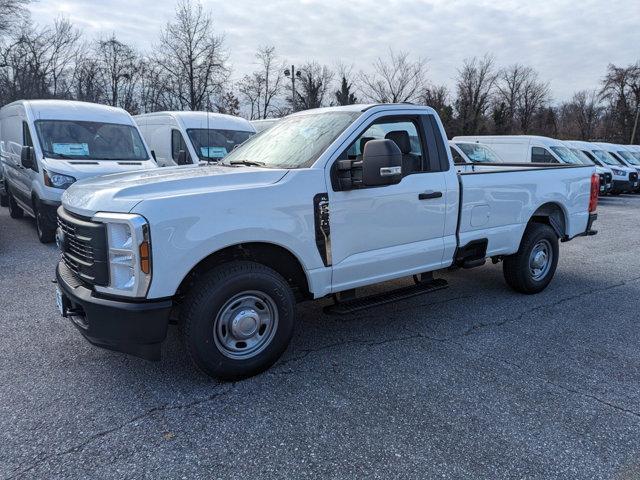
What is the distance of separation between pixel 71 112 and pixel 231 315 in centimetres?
721

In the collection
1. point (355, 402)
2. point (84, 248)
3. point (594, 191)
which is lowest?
point (355, 402)

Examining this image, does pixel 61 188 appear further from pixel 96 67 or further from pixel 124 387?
pixel 96 67

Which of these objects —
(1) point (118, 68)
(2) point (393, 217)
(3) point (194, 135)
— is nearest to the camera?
Result: (2) point (393, 217)

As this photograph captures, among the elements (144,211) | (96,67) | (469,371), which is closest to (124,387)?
(144,211)

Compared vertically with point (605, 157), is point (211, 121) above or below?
above

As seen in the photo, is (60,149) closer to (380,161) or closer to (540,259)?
(380,161)

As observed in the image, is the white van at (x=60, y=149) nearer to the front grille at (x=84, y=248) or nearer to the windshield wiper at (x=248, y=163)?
the windshield wiper at (x=248, y=163)

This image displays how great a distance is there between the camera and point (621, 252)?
8461 mm

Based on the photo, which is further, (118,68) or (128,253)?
(118,68)

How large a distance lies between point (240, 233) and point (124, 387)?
139cm

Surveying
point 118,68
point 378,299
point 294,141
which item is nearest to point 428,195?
point 378,299

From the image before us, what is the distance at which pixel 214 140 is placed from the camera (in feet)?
36.7

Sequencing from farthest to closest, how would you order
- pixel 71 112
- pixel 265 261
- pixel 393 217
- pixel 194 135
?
1. pixel 194 135
2. pixel 71 112
3. pixel 393 217
4. pixel 265 261

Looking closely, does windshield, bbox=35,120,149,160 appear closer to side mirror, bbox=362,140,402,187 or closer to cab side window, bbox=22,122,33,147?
cab side window, bbox=22,122,33,147
